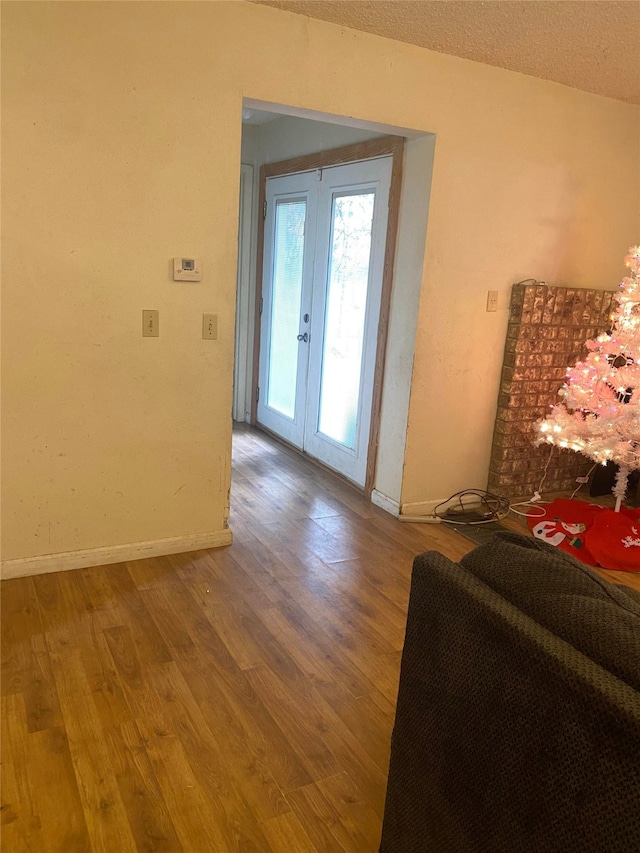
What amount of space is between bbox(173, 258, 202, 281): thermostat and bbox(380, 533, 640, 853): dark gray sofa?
1.86 meters

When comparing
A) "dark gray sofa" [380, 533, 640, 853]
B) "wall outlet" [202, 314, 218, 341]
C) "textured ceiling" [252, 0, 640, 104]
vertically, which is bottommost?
"dark gray sofa" [380, 533, 640, 853]

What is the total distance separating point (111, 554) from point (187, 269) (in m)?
1.34

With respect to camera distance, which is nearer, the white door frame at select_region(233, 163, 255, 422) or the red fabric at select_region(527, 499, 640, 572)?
the red fabric at select_region(527, 499, 640, 572)

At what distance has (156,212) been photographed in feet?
8.57

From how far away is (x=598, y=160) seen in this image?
368 centimetres

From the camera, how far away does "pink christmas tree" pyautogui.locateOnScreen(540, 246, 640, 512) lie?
10.9ft

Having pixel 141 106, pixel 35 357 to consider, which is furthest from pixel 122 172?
pixel 35 357

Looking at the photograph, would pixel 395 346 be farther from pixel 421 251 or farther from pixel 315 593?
pixel 315 593

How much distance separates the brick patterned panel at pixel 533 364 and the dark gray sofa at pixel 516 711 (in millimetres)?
2479

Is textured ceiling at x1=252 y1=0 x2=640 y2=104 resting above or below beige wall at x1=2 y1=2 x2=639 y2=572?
above

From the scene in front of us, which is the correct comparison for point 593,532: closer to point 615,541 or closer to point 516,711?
point 615,541

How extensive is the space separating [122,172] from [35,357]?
83cm

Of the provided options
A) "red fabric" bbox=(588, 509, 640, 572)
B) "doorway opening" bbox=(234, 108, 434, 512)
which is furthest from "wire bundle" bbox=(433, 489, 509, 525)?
"red fabric" bbox=(588, 509, 640, 572)

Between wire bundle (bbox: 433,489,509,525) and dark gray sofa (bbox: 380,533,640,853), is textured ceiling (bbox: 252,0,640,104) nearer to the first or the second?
dark gray sofa (bbox: 380,533,640,853)
